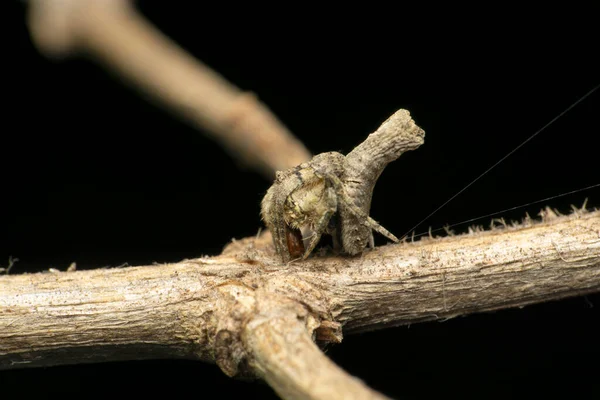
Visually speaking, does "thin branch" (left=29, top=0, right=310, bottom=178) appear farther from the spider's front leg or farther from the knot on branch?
the knot on branch

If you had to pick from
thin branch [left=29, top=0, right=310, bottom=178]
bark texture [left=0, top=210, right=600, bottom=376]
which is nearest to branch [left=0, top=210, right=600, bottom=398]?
bark texture [left=0, top=210, right=600, bottom=376]

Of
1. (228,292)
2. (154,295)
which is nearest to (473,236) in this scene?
(228,292)

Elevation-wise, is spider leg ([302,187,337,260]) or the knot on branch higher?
spider leg ([302,187,337,260])

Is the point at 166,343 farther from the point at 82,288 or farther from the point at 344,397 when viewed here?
the point at 344,397

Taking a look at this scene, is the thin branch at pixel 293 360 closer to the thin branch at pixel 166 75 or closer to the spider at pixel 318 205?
the spider at pixel 318 205

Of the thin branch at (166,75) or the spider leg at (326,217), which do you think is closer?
the spider leg at (326,217)

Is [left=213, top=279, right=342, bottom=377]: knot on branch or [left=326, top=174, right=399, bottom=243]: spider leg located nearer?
[left=213, top=279, right=342, bottom=377]: knot on branch

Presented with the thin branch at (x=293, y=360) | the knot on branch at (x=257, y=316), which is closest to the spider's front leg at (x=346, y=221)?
the knot on branch at (x=257, y=316)

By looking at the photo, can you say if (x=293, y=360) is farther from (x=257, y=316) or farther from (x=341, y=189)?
(x=341, y=189)
